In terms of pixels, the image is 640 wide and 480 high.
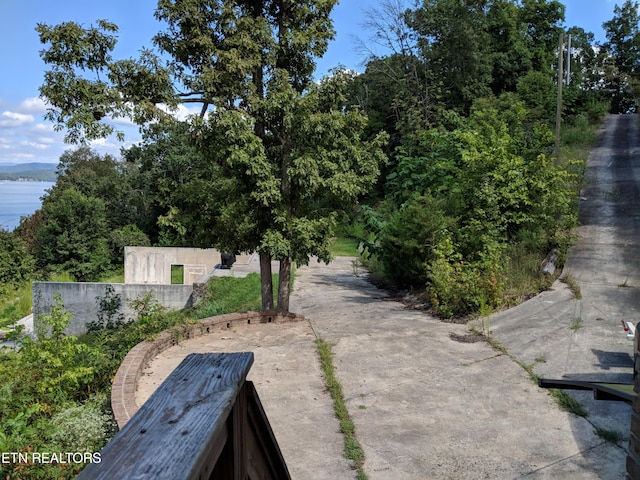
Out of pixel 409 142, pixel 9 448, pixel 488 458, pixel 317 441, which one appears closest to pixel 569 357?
pixel 488 458

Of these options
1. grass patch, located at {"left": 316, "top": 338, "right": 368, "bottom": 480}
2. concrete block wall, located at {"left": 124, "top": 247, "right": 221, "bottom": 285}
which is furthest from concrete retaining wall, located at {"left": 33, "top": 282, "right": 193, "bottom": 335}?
grass patch, located at {"left": 316, "top": 338, "right": 368, "bottom": 480}

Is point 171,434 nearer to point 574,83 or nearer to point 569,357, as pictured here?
point 569,357

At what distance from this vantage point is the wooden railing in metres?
0.84

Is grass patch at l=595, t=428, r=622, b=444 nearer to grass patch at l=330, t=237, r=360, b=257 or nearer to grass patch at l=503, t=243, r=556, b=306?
grass patch at l=503, t=243, r=556, b=306

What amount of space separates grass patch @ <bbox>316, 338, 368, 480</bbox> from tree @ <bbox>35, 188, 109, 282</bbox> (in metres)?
30.1

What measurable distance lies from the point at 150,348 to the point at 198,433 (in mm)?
6442

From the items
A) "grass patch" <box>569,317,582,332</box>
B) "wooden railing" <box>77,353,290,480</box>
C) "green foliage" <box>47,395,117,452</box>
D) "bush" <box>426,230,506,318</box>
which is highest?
"wooden railing" <box>77,353,290,480</box>

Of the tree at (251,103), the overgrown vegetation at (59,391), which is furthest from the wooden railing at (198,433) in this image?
the tree at (251,103)

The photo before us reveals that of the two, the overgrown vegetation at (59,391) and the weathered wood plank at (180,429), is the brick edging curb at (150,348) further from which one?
the weathered wood plank at (180,429)

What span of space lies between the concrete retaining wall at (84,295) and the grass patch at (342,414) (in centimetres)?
1153

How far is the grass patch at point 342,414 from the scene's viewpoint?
14.0 ft

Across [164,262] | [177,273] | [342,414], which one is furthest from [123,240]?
[342,414]

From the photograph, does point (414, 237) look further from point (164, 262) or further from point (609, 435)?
point (164, 262)

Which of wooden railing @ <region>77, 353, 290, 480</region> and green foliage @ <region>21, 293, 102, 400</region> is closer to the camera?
wooden railing @ <region>77, 353, 290, 480</region>
